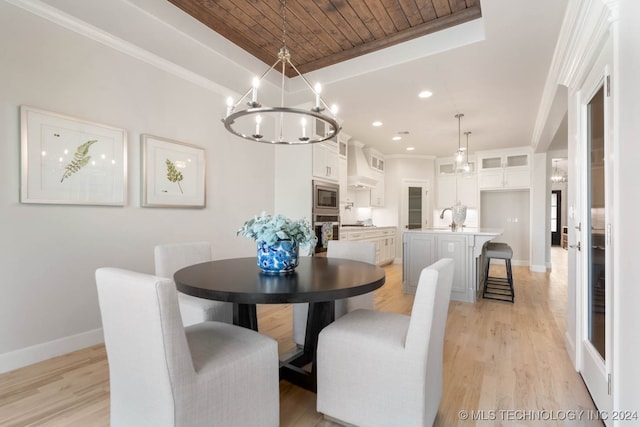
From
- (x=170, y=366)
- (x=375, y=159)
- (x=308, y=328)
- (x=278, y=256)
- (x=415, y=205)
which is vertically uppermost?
(x=375, y=159)

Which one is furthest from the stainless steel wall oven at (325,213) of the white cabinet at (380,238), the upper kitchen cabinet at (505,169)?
the upper kitchen cabinet at (505,169)

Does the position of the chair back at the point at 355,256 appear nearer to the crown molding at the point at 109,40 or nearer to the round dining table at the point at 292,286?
the round dining table at the point at 292,286

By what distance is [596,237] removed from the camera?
1.84m

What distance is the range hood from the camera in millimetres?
5988

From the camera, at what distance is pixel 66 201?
2326 mm

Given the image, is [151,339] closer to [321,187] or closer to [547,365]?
[547,365]

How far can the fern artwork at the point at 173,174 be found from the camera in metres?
3.00

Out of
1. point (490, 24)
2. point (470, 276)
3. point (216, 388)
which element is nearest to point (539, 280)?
point (470, 276)

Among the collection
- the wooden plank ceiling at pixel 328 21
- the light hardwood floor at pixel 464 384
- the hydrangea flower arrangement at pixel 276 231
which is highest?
the wooden plank ceiling at pixel 328 21

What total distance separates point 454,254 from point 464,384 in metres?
2.25

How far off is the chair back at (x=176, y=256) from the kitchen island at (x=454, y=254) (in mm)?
2818

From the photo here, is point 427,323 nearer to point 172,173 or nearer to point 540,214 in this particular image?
point 172,173

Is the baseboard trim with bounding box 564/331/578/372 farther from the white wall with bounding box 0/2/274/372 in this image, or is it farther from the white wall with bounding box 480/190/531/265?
the white wall with bounding box 480/190/531/265

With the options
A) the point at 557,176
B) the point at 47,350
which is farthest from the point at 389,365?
the point at 557,176
